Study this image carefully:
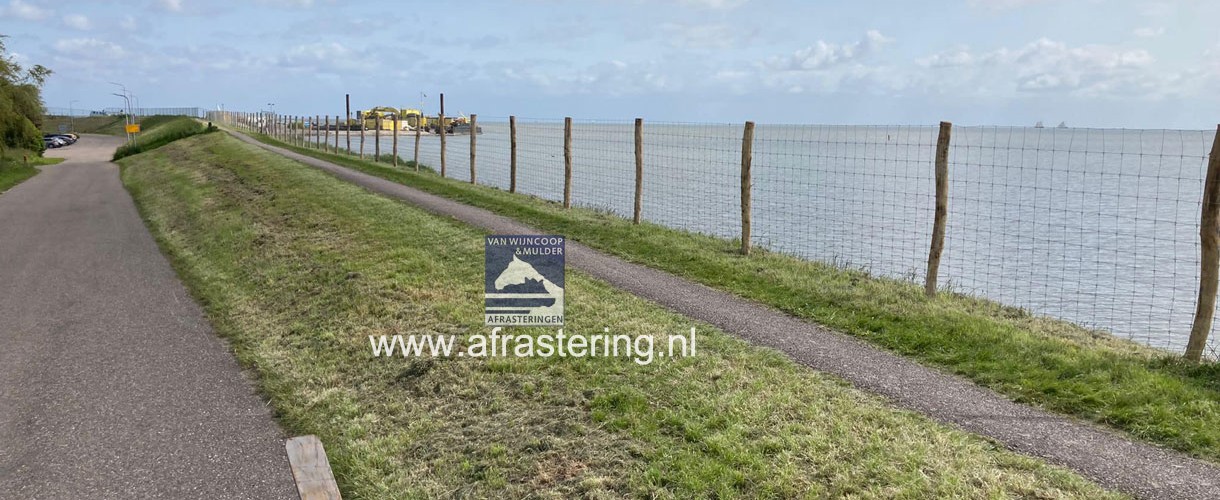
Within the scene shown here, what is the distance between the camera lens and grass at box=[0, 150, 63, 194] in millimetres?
36562

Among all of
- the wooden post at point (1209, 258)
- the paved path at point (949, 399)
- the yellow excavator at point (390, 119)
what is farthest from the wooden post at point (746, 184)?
the yellow excavator at point (390, 119)

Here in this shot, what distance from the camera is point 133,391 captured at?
830cm

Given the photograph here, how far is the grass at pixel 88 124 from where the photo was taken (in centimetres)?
11829

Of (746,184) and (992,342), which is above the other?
(746,184)

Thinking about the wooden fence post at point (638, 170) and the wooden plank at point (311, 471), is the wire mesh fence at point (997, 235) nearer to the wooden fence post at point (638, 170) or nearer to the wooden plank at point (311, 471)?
the wooden fence post at point (638, 170)

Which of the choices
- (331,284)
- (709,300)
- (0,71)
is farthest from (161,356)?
(0,71)

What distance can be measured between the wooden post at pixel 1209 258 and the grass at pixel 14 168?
38561 millimetres

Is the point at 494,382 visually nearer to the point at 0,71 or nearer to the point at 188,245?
the point at 188,245

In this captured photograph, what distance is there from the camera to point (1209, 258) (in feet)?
Answer: 24.9

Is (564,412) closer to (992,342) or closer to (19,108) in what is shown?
(992,342)

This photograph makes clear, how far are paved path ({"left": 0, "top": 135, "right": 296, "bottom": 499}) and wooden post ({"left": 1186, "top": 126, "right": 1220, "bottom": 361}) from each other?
7.70 meters

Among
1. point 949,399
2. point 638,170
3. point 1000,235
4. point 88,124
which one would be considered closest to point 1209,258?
point 949,399

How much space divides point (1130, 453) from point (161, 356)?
9.33 metres

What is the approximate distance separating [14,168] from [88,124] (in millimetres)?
103985
